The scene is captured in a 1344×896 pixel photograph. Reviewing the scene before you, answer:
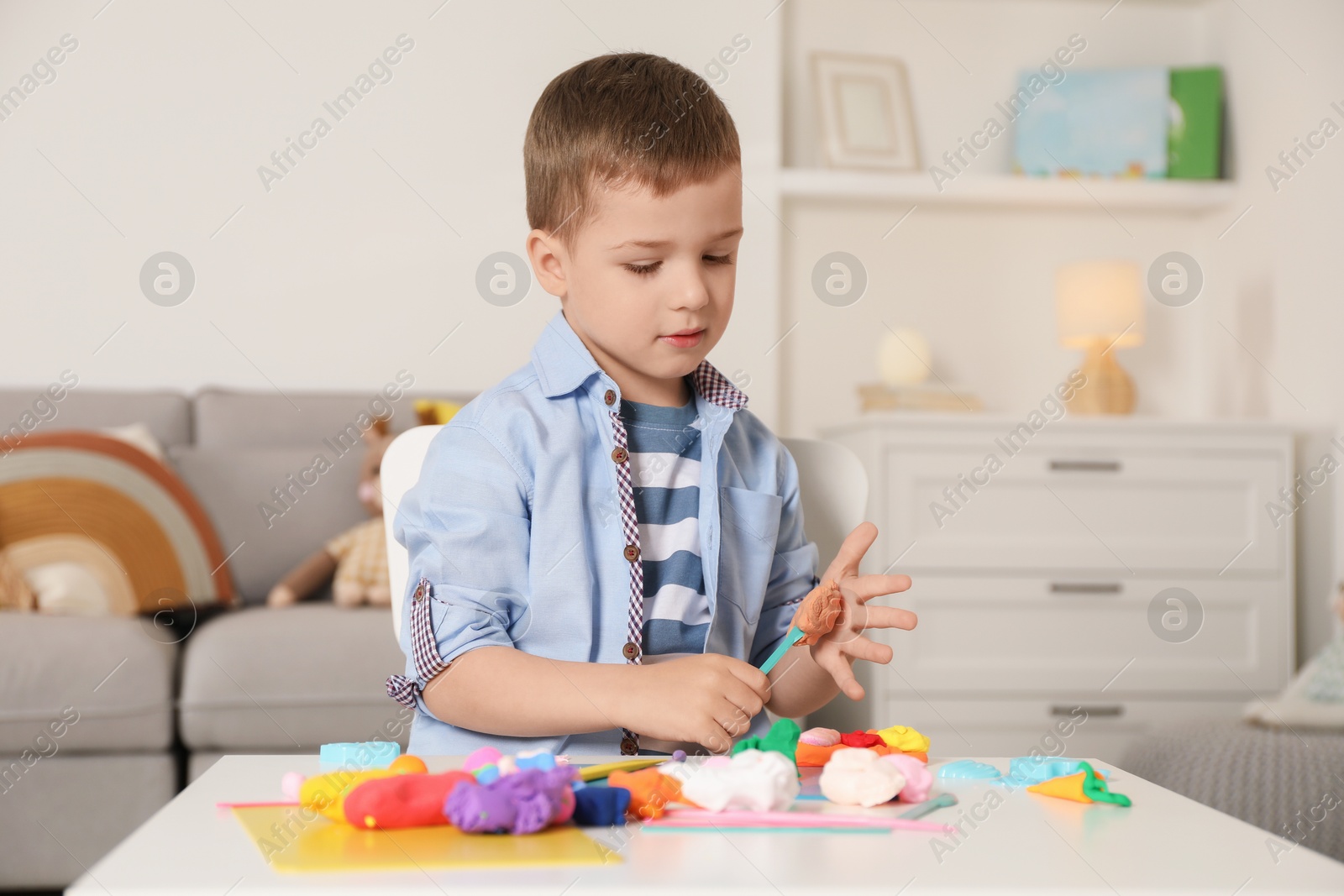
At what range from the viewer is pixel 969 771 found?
57 cm

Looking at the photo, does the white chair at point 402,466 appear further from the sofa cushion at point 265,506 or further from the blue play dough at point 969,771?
the sofa cushion at point 265,506

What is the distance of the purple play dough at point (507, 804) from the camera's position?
43cm

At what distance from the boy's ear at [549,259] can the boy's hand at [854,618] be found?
12.8 inches

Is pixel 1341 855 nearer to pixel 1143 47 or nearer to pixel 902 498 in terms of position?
pixel 902 498

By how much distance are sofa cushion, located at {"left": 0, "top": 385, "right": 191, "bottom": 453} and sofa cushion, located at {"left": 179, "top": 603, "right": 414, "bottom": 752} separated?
66 centimetres

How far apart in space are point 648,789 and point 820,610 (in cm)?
21

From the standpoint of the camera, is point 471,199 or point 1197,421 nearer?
point 1197,421

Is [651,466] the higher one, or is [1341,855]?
[651,466]

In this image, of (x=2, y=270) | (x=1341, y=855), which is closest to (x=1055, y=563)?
(x=1341, y=855)

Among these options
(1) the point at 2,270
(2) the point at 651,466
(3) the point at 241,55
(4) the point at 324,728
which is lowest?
(4) the point at 324,728

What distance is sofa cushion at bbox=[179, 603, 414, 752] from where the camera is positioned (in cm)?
183

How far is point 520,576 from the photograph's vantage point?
31.3 inches

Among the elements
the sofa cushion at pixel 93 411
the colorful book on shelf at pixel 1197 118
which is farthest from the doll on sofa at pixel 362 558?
the colorful book on shelf at pixel 1197 118

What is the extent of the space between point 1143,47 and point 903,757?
9.62ft
